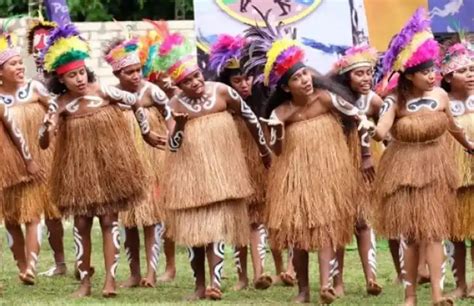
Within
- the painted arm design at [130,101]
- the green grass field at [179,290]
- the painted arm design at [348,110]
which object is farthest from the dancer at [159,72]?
the painted arm design at [348,110]

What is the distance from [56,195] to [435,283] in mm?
2223

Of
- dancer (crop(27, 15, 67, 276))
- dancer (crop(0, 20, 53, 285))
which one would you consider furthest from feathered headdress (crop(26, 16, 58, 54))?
dancer (crop(0, 20, 53, 285))

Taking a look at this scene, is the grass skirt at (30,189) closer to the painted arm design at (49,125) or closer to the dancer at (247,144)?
the painted arm design at (49,125)

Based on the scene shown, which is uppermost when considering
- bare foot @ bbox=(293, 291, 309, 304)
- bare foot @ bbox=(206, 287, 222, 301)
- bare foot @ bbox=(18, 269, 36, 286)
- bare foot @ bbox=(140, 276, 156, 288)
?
bare foot @ bbox=(18, 269, 36, 286)

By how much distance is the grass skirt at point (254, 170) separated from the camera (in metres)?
8.84

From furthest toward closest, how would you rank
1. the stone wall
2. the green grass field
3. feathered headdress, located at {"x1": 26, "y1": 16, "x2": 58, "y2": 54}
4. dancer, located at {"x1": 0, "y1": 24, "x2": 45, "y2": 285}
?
the stone wall
feathered headdress, located at {"x1": 26, "y1": 16, "x2": 58, "y2": 54}
dancer, located at {"x1": 0, "y1": 24, "x2": 45, "y2": 285}
the green grass field

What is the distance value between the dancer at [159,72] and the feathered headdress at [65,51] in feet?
1.94

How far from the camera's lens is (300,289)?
8070 millimetres

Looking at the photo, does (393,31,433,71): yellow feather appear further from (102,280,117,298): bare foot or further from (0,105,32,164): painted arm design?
(0,105,32,164): painted arm design

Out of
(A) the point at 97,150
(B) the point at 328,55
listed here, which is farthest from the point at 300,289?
(B) the point at 328,55

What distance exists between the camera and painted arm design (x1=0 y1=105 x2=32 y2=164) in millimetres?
8789

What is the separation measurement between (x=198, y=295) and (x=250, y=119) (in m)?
1.02

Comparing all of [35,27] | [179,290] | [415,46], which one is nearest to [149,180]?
[179,290]

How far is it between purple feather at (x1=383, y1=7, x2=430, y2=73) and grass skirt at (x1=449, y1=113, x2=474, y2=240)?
0.72 m
